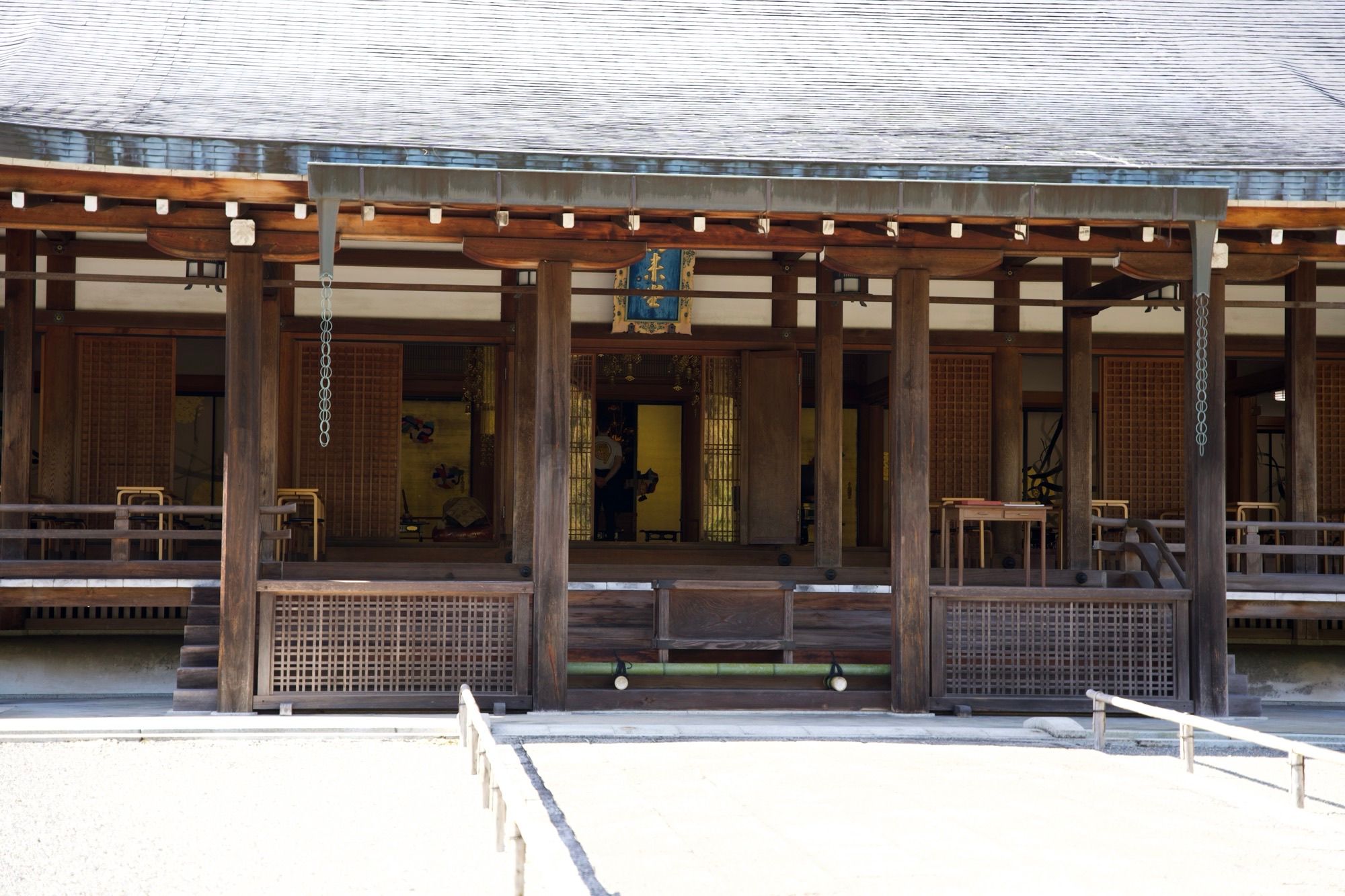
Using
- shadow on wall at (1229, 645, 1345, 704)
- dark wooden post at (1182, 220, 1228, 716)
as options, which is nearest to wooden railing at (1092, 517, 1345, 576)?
dark wooden post at (1182, 220, 1228, 716)

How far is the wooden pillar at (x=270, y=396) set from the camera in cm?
1075

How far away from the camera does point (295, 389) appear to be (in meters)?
12.1

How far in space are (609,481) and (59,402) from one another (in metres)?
6.34

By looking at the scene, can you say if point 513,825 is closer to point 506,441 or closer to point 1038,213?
point 1038,213

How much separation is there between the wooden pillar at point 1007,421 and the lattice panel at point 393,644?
5.64m

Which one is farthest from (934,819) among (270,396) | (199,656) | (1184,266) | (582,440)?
(582,440)

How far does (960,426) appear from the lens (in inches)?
517

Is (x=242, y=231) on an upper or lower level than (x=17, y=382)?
upper

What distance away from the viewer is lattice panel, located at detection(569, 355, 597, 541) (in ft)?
41.5

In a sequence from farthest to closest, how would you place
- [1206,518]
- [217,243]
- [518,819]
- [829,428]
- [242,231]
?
[829,428] < [1206,518] < [217,243] < [242,231] < [518,819]

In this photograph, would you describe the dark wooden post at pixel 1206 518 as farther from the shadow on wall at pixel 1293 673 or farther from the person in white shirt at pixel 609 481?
the person in white shirt at pixel 609 481

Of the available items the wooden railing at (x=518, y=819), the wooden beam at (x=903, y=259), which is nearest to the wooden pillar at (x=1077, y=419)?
the wooden beam at (x=903, y=259)

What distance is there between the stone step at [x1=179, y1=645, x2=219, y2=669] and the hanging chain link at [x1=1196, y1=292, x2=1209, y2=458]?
6.69 meters

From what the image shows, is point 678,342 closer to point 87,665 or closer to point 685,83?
point 685,83
